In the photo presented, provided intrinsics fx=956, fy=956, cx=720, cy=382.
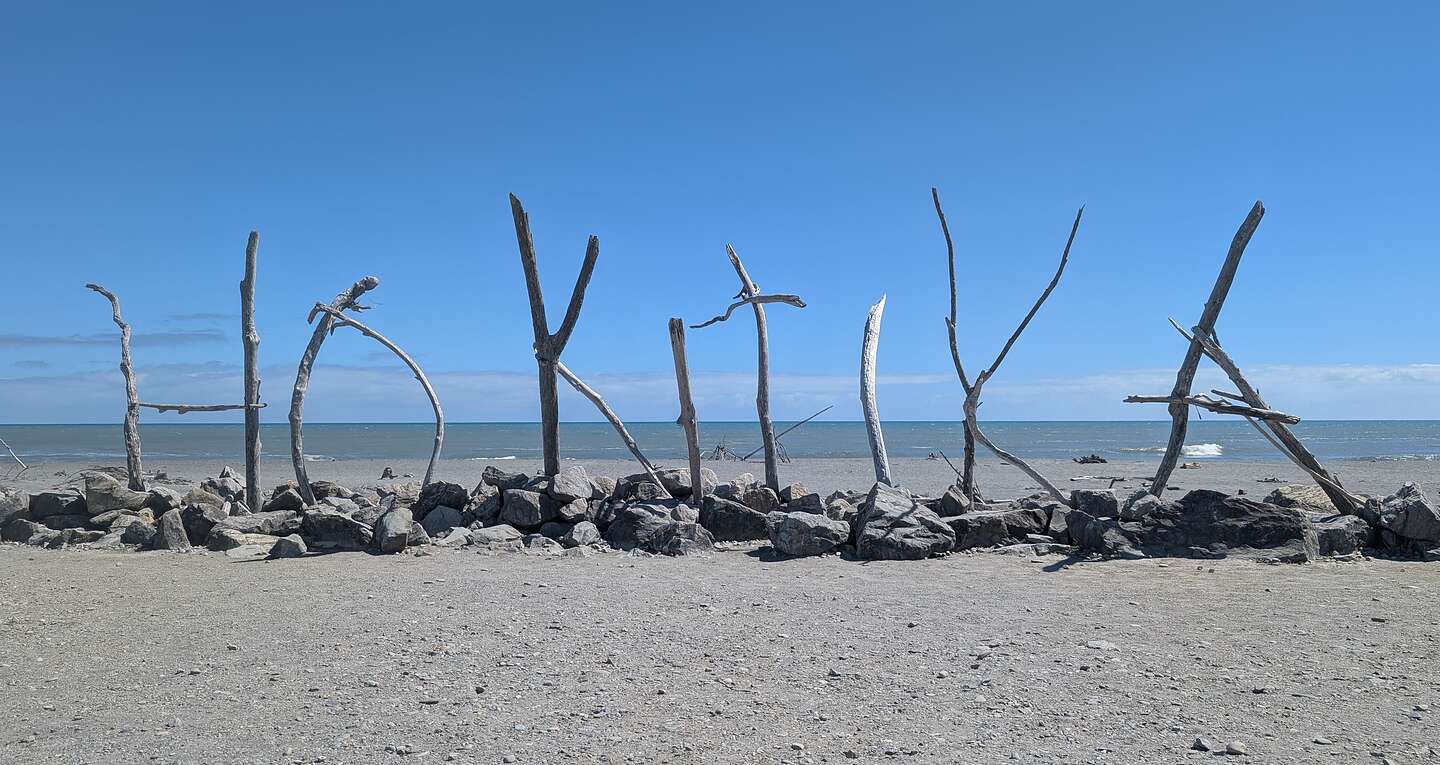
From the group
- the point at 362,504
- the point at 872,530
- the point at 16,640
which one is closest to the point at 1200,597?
the point at 872,530

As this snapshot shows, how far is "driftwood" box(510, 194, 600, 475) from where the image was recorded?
11305mm

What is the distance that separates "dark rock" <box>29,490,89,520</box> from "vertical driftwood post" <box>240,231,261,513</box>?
1825mm

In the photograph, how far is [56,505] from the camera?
37.7ft

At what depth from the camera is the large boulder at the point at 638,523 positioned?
378 inches

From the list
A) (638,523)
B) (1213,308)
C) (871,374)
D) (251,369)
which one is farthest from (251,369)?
(1213,308)

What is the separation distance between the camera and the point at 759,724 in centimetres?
427

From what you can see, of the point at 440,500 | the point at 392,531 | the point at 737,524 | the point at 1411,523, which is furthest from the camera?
the point at 440,500

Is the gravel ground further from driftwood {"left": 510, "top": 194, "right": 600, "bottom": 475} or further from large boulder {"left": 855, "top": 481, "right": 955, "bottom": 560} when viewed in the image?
driftwood {"left": 510, "top": 194, "right": 600, "bottom": 475}

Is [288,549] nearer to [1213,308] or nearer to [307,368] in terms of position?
[307,368]

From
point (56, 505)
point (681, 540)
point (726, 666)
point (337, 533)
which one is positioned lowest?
point (726, 666)

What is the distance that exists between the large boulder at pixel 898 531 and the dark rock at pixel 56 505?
9289 mm

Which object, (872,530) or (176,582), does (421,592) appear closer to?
(176,582)

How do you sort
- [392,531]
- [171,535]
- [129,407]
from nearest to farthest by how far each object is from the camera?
1. [392,531]
2. [171,535]
3. [129,407]

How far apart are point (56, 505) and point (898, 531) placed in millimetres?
9966
